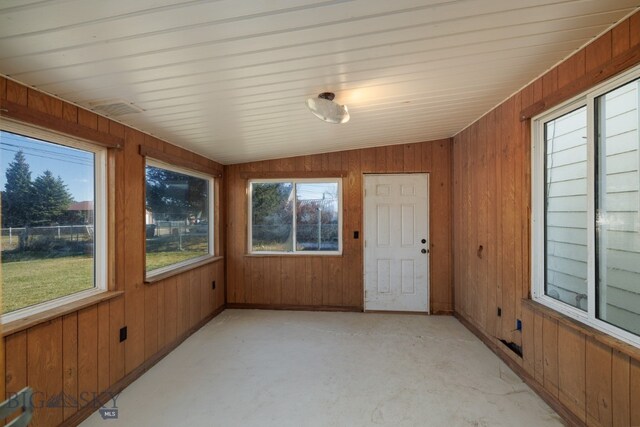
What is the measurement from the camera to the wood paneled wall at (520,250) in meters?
1.70

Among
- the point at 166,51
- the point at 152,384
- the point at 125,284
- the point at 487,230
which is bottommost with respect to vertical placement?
the point at 152,384

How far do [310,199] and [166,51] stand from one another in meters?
2.91

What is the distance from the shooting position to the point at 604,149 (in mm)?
1842

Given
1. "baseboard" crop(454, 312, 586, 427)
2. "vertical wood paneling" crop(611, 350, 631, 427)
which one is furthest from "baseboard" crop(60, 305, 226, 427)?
"vertical wood paneling" crop(611, 350, 631, 427)

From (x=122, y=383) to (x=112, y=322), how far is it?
1.64 feet

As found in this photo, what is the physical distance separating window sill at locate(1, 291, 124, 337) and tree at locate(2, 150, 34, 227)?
56 centimetres

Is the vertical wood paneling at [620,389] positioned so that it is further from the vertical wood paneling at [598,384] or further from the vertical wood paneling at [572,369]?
the vertical wood paneling at [572,369]

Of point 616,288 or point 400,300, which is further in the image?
point 400,300

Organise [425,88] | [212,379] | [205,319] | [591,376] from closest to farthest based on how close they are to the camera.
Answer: [591,376] → [425,88] → [212,379] → [205,319]

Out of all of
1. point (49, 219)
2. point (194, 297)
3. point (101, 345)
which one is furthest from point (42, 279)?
point (194, 297)

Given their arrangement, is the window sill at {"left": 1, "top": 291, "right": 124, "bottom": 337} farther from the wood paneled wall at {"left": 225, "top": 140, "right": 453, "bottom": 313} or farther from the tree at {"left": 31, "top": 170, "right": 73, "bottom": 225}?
the wood paneled wall at {"left": 225, "top": 140, "right": 453, "bottom": 313}

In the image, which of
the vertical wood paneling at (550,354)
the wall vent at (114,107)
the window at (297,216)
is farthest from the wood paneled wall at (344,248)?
the wall vent at (114,107)

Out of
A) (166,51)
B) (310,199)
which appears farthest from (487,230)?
(166,51)

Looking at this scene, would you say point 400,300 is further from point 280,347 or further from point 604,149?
point 604,149
